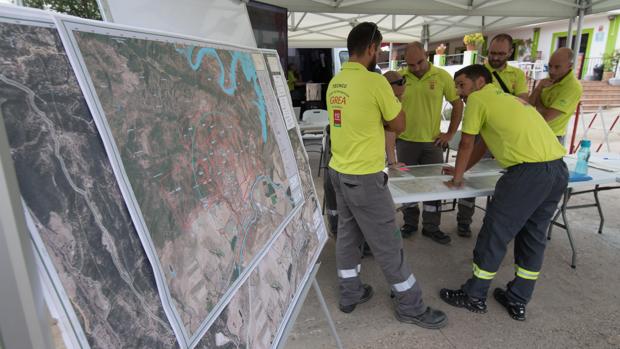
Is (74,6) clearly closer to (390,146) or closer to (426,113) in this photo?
(390,146)

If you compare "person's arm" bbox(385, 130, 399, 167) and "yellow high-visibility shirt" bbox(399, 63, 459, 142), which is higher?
"yellow high-visibility shirt" bbox(399, 63, 459, 142)

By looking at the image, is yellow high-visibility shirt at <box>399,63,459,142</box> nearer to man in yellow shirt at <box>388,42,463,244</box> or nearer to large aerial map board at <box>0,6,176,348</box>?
man in yellow shirt at <box>388,42,463,244</box>

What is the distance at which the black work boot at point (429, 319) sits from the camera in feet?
6.90

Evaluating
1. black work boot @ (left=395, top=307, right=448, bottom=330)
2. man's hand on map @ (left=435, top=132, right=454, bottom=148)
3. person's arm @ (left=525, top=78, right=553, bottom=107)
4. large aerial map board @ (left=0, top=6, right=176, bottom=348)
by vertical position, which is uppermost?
large aerial map board @ (left=0, top=6, right=176, bottom=348)

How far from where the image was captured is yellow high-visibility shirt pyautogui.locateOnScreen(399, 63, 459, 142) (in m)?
2.95

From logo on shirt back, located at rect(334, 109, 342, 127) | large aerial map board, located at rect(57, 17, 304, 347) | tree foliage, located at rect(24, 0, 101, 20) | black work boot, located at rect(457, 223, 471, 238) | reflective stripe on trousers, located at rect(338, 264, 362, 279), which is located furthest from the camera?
black work boot, located at rect(457, 223, 471, 238)

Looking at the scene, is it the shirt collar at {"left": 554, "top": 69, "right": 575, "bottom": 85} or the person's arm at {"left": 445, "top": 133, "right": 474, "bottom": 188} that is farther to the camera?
the shirt collar at {"left": 554, "top": 69, "right": 575, "bottom": 85}

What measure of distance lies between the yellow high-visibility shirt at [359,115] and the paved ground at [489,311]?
0.99 metres

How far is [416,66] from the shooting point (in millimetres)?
2926

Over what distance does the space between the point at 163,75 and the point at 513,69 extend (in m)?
3.21

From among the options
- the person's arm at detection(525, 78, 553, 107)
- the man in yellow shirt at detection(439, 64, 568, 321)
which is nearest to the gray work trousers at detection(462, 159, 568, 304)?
the man in yellow shirt at detection(439, 64, 568, 321)

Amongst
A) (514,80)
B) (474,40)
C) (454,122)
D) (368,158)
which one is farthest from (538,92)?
(474,40)

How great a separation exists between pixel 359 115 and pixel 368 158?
228 millimetres

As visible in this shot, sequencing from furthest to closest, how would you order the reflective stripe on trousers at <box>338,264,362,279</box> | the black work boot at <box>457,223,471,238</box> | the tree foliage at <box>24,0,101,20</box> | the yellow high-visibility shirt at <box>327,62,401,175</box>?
the black work boot at <box>457,223,471,238</box> < the reflective stripe on trousers at <box>338,264,362,279</box> < the yellow high-visibility shirt at <box>327,62,401,175</box> < the tree foliage at <box>24,0,101,20</box>
